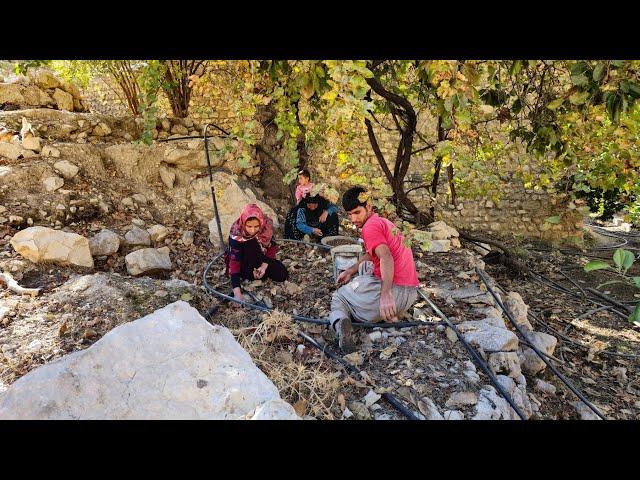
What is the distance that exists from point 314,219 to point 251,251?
1.56 m

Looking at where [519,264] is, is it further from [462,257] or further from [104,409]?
[104,409]

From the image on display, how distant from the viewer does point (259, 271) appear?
191 inches

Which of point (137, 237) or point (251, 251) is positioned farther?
point (137, 237)

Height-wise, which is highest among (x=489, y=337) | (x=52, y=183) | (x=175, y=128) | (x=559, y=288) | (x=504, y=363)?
(x=175, y=128)

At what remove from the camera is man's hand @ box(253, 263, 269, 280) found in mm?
4840

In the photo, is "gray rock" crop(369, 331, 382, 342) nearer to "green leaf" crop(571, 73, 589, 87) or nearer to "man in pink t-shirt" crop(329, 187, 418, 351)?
"man in pink t-shirt" crop(329, 187, 418, 351)

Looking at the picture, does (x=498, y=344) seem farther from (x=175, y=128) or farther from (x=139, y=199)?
(x=175, y=128)

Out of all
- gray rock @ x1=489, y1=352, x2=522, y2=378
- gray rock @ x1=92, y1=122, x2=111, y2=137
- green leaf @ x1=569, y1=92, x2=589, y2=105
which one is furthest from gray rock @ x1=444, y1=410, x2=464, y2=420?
gray rock @ x1=92, y1=122, x2=111, y2=137

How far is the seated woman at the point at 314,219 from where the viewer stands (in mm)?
6047

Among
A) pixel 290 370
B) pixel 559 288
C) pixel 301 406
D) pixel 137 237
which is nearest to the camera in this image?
pixel 301 406

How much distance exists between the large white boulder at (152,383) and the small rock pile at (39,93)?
5.78 metres

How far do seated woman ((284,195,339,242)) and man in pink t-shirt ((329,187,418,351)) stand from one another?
2.32 m

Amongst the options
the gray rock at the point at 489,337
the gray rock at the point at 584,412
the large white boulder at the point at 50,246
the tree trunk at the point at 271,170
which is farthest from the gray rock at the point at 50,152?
the gray rock at the point at 584,412

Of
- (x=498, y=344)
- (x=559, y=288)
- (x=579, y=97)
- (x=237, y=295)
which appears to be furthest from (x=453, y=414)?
(x=559, y=288)
